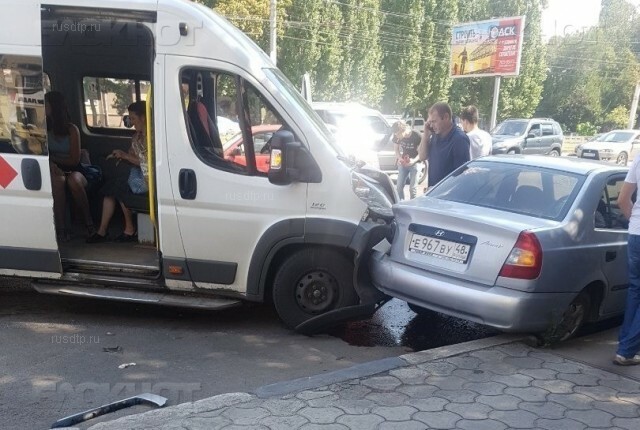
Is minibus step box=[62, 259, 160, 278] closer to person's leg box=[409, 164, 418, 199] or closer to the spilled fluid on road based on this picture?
the spilled fluid on road

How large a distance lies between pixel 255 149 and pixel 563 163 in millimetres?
2672

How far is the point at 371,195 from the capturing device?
4734 millimetres

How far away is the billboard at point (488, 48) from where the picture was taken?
1014 inches

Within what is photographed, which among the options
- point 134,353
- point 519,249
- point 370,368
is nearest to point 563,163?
point 519,249

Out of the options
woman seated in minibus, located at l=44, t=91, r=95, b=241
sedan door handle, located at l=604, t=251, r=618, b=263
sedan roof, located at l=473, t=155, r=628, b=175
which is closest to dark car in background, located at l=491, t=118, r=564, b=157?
sedan roof, located at l=473, t=155, r=628, b=175

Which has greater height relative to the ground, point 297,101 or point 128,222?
point 297,101

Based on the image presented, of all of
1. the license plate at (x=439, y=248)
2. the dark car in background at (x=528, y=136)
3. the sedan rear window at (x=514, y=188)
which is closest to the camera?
the license plate at (x=439, y=248)

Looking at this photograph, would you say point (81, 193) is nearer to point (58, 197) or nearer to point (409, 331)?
point (58, 197)

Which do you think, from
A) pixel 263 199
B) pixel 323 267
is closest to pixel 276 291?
pixel 323 267

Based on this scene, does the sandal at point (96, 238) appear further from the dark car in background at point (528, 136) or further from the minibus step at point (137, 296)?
the dark car in background at point (528, 136)

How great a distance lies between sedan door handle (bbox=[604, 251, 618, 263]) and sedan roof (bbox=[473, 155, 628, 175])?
68cm

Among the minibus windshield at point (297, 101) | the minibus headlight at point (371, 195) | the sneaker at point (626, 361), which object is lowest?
the sneaker at point (626, 361)

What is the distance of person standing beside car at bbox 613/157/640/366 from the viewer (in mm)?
3988

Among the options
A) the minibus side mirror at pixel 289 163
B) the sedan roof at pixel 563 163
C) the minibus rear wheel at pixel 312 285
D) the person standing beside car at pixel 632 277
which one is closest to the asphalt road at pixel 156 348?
the minibus rear wheel at pixel 312 285
